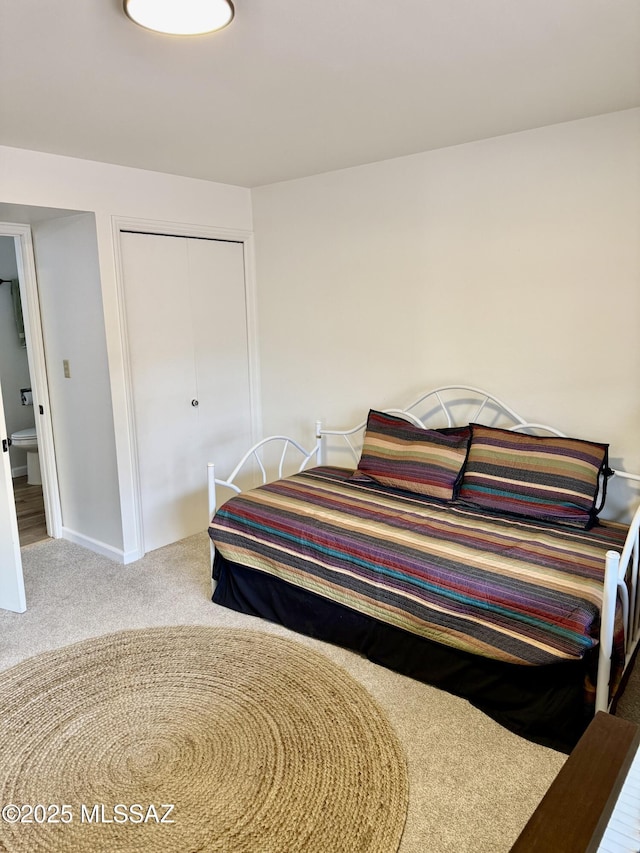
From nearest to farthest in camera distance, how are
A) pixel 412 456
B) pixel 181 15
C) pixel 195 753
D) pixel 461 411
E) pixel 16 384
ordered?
pixel 181 15 < pixel 195 753 < pixel 412 456 < pixel 461 411 < pixel 16 384

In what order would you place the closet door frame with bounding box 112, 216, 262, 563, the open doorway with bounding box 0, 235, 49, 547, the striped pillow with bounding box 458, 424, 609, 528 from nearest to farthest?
the striped pillow with bounding box 458, 424, 609, 528, the closet door frame with bounding box 112, 216, 262, 563, the open doorway with bounding box 0, 235, 49, 547

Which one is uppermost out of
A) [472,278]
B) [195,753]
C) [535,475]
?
[472,278]

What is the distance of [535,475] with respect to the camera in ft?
8.95

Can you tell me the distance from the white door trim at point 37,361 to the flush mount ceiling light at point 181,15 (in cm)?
242

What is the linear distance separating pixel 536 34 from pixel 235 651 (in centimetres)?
259

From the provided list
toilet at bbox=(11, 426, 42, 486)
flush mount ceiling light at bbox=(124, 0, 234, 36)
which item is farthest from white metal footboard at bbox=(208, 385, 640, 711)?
flush mount ceiling light at bbox=(124, 0, 234, 36)

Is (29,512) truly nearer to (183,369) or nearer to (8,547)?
(8,547)

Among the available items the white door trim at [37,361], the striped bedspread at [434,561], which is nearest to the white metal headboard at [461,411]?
the striped bedspread at [434,561]

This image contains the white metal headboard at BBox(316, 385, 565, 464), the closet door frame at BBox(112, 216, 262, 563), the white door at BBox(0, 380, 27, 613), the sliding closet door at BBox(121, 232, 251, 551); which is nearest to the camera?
the white door at BBox(0, 380, 27, 613)

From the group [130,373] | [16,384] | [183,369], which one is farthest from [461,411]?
[16,384]

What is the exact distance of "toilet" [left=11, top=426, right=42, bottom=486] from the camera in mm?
4738

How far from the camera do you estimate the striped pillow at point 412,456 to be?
300 cm

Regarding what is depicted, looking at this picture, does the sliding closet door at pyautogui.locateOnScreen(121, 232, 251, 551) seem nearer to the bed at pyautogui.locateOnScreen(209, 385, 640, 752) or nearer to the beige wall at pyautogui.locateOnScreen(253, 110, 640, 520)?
the beige wall at pyautogui.locateOnScreen(253, 110, 640, 520)

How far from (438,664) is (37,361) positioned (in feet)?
9.98
